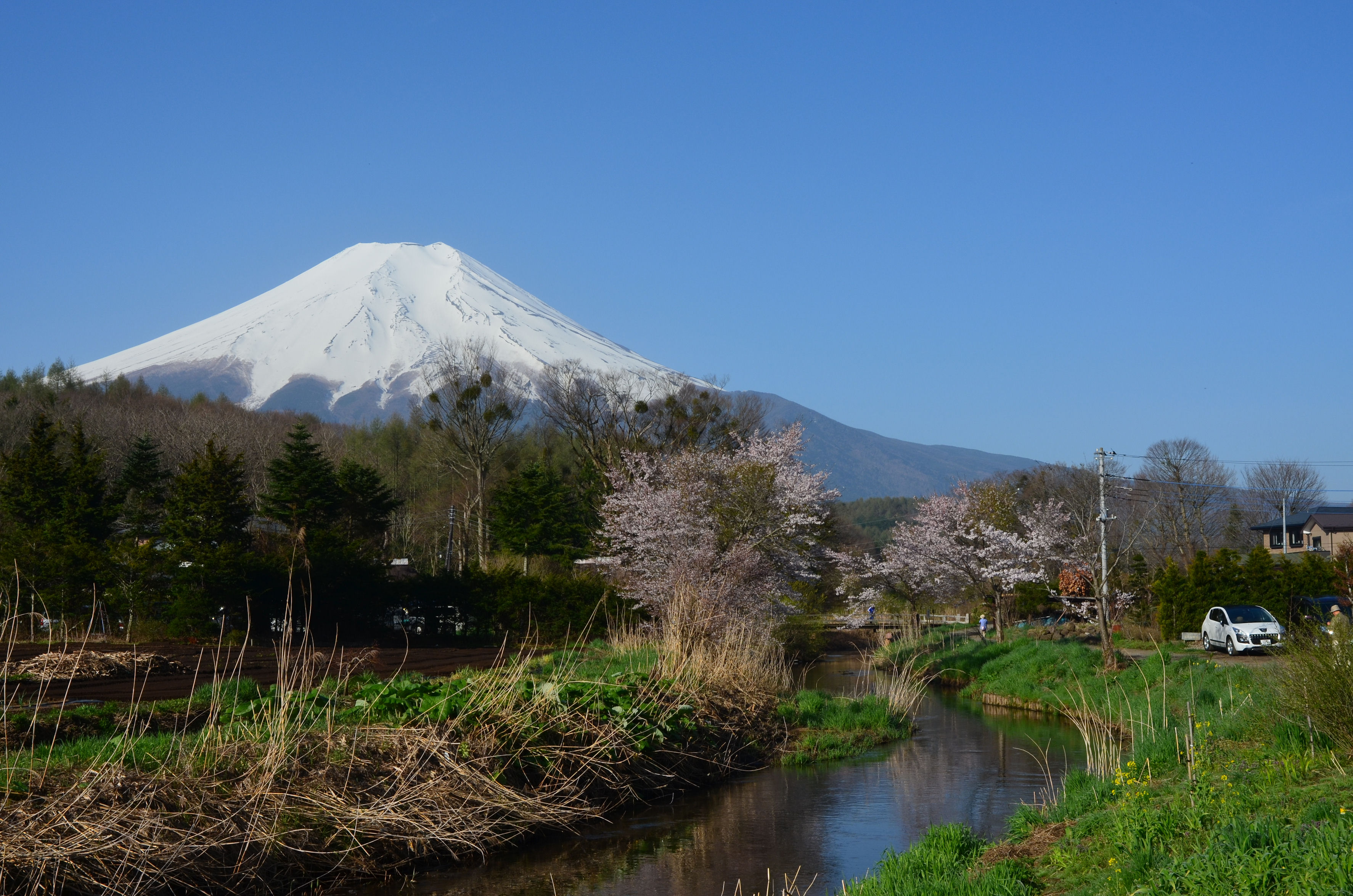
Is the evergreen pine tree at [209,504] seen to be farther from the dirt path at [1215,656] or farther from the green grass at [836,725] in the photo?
the dirt path at [1215,656]

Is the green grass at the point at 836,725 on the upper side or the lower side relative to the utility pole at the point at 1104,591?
lower

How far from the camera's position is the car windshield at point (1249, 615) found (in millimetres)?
27281

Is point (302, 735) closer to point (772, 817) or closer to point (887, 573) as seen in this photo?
point (772, 817)

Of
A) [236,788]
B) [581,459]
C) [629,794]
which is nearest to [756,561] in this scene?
[629,794]

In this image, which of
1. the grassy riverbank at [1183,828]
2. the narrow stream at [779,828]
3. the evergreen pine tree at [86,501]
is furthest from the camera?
the evergreen pine tree at [86,501]

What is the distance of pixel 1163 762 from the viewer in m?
10.4

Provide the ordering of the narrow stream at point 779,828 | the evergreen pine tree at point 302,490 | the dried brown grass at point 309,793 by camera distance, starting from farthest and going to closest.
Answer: the evergreen pine tree at point 302,490, the narrow stream at point 779,828, the dried brown grass at point 309,793

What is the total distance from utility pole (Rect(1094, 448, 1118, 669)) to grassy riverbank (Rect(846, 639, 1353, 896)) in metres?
9.79

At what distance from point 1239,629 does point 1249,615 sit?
120 cm

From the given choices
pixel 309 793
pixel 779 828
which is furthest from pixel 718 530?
pixel 309 793

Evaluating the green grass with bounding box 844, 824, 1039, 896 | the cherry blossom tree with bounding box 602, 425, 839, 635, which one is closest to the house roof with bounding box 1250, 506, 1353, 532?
the cherry blossom tree with bounding box 602, 425, 839, 635

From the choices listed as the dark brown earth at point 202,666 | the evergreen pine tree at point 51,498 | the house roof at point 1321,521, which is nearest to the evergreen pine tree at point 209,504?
the evergreen pine tree at point 51,498

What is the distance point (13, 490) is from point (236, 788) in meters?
30.0

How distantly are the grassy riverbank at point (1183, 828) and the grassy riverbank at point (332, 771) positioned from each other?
12.7ft
